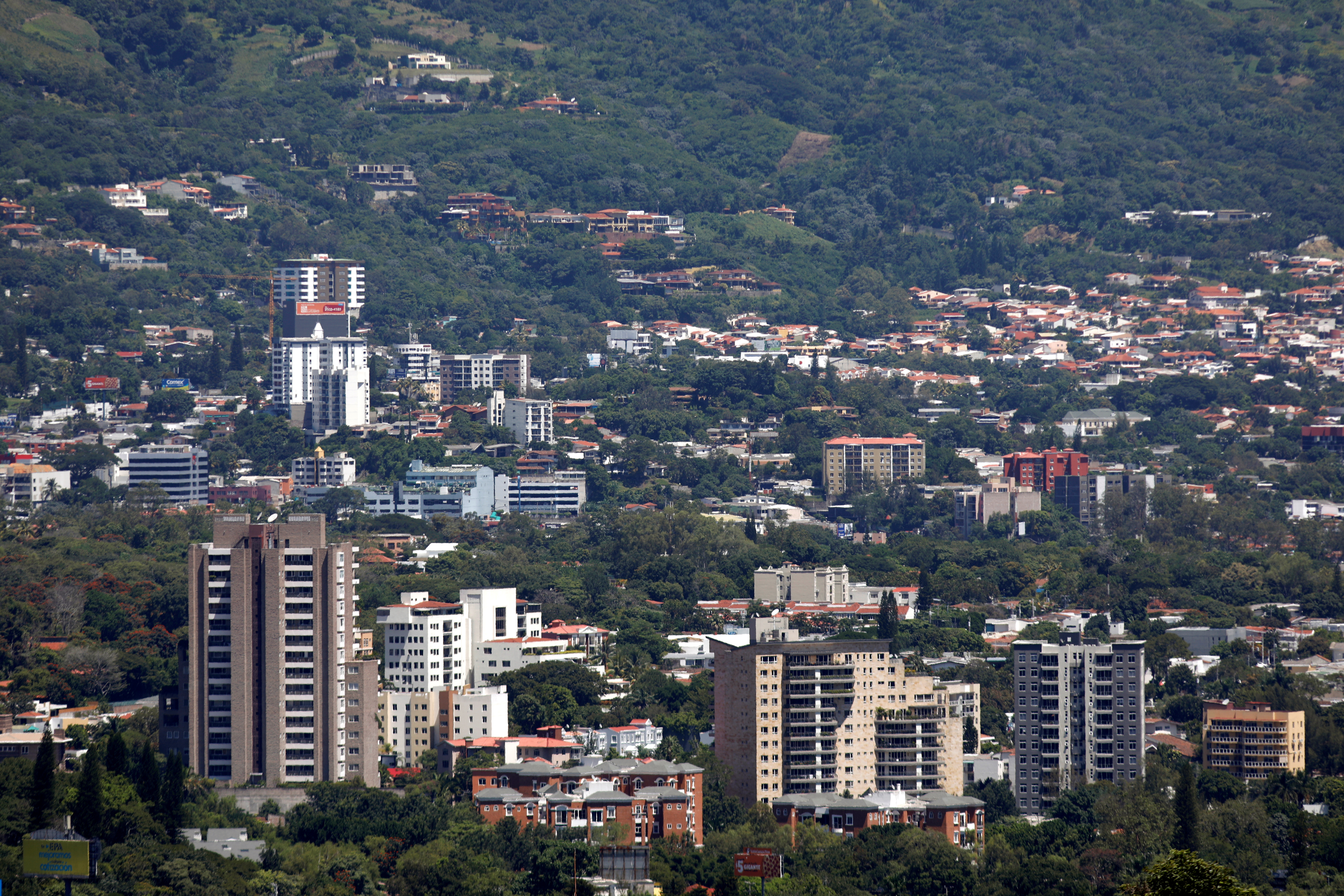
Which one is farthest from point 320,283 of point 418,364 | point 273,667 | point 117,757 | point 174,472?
point 117,757

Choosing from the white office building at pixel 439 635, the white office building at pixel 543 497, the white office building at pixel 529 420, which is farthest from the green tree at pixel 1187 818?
the white office building at pixel 529 420

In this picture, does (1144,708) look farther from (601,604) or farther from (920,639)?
(601,604)

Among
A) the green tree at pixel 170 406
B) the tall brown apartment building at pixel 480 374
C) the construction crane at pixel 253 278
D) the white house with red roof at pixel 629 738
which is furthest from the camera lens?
the construction crane at pixel 253 278

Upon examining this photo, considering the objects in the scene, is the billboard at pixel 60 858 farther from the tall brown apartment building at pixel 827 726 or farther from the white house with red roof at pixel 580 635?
the white house with red roof at pixel 580 635

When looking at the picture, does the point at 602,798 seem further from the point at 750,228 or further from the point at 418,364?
the point at 750,228

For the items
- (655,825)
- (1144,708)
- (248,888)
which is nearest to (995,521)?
(1144,708)

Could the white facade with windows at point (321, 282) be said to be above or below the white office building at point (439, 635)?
above
